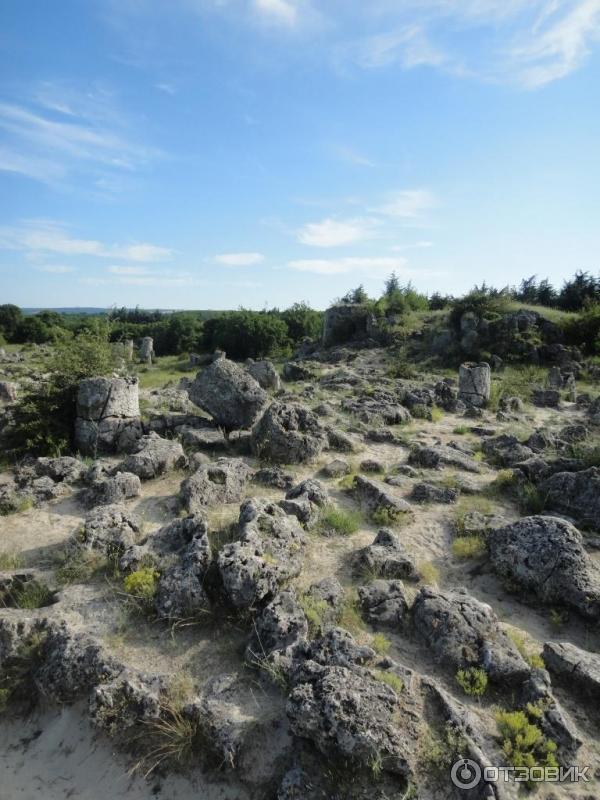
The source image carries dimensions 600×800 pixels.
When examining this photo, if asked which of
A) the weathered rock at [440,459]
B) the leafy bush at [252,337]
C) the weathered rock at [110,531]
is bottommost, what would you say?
the weathered rock at [110,531]

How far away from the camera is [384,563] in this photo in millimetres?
6387

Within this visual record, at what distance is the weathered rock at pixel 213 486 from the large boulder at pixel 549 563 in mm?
4189

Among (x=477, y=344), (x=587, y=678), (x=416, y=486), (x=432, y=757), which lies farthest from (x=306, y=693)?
(x=477, y=344)

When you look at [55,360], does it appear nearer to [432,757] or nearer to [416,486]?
[416,486]

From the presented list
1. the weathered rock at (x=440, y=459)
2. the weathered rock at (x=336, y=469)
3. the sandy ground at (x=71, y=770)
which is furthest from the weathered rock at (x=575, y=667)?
the weathered rock at (x=440, y=459)

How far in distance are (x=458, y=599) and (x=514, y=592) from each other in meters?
1.16

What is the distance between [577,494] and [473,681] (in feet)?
16.0

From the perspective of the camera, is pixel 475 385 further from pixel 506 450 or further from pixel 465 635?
pixel 465 635

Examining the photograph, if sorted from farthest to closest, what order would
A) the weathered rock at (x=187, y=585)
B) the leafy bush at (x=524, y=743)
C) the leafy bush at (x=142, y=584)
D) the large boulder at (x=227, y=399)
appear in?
1. the large boulder at (x=227, y=399)
2. the leafy bush at (x=142, y=584)
3. the weathered rock at (x=187, y=585)
4. the leafy bush at (x=524, y=743)

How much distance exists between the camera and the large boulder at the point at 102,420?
1045 cm

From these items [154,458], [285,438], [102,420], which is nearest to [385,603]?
[285,438]

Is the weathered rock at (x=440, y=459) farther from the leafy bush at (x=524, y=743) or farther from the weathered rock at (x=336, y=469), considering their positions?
the leafy bush at (x=524, y=743)

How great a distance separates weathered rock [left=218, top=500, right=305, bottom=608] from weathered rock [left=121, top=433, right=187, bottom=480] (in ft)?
9.36

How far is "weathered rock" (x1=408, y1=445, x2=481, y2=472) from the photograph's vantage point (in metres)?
10.4
